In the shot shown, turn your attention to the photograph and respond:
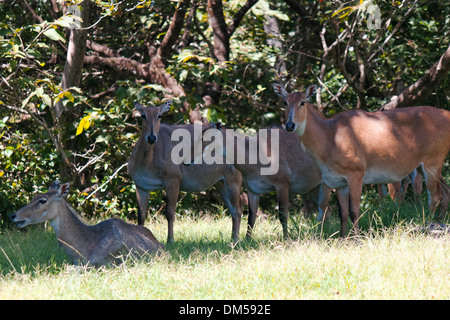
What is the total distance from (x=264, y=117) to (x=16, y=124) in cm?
506

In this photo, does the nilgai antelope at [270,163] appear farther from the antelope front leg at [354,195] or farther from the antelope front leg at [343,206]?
the antelope front leg at [354,195]

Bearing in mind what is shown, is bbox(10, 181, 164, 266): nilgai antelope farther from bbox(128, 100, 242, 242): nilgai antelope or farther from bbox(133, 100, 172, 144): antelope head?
bbox(133, 100, 172, 144): antelope head

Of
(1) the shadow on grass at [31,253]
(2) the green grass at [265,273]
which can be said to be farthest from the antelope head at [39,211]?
(2) the green grass at [265,273]

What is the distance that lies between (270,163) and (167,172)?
1597mm

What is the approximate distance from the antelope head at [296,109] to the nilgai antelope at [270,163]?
3.86ft

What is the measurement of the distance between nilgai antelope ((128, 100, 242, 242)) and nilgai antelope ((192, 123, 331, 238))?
0.39m

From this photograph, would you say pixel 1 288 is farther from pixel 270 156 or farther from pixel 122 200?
pixel 122 200

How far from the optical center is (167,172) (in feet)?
32.6

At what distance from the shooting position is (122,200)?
1230 centimetres

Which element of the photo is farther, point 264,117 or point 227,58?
point 264,117

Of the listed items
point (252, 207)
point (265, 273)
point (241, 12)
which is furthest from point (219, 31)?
point (265, 273)

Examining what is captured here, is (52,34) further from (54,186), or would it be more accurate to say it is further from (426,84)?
(426,84)

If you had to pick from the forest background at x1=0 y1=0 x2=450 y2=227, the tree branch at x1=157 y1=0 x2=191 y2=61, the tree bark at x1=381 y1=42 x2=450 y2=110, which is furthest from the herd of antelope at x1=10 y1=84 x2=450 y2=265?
the tree branch at x1=157 y1=0 x2=191 y2=61

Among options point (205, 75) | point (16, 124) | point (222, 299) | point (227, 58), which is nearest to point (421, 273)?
point (222, 299)
